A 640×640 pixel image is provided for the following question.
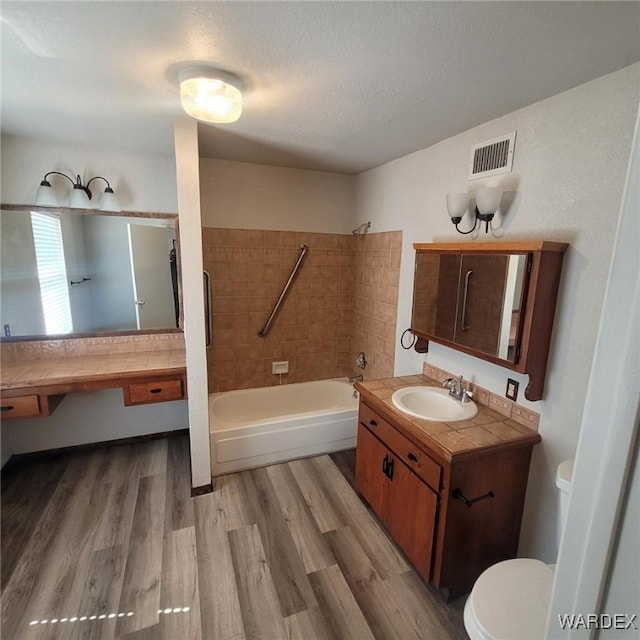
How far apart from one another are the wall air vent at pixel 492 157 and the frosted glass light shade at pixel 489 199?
159 mm

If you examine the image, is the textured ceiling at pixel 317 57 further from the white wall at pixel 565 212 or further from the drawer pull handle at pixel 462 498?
the drawer pull handle at pixel 462 498

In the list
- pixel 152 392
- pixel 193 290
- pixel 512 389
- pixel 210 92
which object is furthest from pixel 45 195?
pixel 512 389

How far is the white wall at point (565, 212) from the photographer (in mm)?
1337

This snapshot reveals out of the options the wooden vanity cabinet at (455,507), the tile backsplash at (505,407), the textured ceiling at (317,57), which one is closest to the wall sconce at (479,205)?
the textured ceiling at (317,57)

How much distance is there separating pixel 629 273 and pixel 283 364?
2992 millimetres

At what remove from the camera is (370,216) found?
2.99 metres

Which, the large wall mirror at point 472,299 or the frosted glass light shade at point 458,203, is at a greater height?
the frosted glass light shade at point 458,203

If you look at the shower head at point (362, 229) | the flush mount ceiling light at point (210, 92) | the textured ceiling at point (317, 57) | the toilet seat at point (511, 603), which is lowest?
the toilet seat at point (511, 603)

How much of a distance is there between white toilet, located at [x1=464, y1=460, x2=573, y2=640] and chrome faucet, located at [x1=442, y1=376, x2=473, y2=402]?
2.00ft

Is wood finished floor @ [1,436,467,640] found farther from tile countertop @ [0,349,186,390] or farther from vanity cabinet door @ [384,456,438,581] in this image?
tile countertop @ [0,349,186,390]

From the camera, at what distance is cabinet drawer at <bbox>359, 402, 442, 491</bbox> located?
5.14 ft

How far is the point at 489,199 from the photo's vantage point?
1705mm

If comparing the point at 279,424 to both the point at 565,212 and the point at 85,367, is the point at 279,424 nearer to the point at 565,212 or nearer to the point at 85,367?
the point at 85,367

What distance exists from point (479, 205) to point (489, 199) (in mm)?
57
